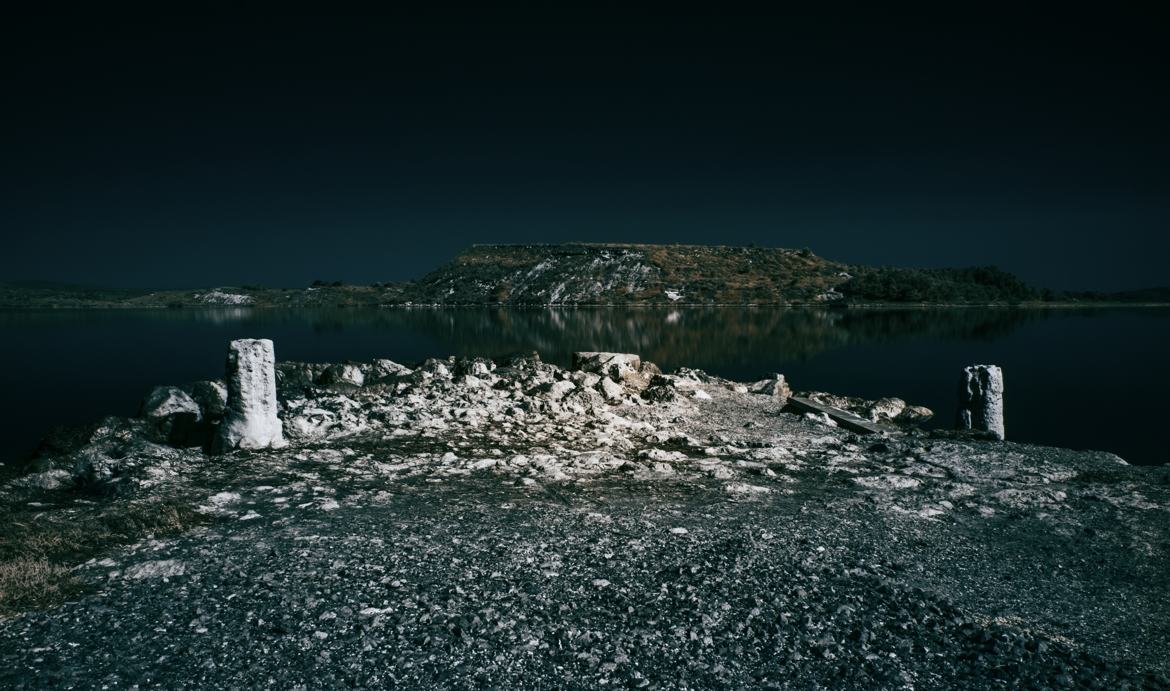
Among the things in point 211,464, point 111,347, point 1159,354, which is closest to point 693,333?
point 1159,354

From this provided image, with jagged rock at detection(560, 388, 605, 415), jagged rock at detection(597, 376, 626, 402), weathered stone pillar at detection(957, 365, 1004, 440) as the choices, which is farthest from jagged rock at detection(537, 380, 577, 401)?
weathered stone pillar at detection(957, 365, 1004, 440)

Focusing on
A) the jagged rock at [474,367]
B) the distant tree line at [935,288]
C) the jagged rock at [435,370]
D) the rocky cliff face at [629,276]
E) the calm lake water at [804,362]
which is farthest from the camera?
the rocky cliff face at [629,276]

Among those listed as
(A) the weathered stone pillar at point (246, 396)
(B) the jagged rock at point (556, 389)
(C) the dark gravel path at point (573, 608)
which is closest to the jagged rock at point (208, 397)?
(A) the weathered stone pillar at point (246, 396)

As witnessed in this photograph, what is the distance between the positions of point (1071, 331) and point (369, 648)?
82676 millimetres

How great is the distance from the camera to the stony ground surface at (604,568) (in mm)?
5445

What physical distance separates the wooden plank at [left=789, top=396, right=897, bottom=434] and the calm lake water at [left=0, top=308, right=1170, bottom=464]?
282 inches

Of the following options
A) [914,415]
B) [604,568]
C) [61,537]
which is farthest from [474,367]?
[914,415]

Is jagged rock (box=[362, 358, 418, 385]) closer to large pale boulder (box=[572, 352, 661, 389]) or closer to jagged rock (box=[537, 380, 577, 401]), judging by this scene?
jagged rock (box=[537, 380, 577, 401])

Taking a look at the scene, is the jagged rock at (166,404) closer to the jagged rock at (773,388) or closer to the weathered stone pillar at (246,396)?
the weathered stone pillar at (246,396)

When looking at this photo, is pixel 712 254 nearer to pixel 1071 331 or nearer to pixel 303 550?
pixel 1071 331

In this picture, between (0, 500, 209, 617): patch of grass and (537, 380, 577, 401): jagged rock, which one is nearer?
(0, 500, 209, 617): patch of grass

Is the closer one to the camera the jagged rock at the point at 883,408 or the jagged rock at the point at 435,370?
the jagged rock at the point at 435,370

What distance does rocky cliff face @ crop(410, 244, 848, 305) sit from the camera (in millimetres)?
147500

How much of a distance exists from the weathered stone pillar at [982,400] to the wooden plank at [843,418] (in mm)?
2049
